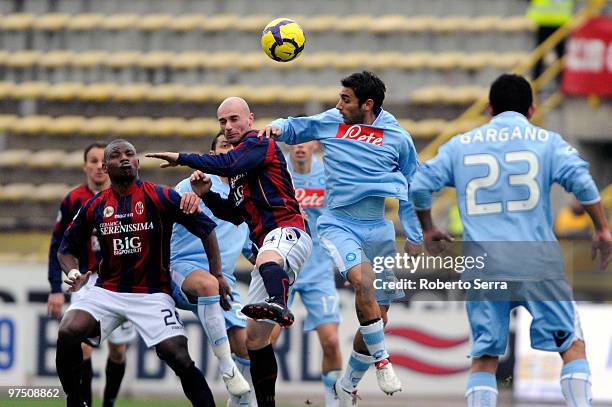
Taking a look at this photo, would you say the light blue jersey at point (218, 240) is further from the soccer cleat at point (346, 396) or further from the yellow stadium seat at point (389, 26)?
the yellow stadium seat at point (389, 26)

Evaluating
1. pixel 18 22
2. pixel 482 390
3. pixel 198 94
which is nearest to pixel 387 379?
pixel 482 390

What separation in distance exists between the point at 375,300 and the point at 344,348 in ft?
16.2

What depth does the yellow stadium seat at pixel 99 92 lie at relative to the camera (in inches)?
736

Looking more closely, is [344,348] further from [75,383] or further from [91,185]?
[75,383]

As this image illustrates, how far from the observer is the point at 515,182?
332 inches

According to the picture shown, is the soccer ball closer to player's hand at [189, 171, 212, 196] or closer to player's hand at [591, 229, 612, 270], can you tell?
player's hand at [189, 171, 212, 196]

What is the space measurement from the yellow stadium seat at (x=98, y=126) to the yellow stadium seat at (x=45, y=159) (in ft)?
1.55

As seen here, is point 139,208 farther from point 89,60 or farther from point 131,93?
point 89,60

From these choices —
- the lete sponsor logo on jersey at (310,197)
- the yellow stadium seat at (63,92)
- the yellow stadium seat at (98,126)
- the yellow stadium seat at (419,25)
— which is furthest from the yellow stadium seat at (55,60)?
the lete sponsor logo on jersey at (310,197)

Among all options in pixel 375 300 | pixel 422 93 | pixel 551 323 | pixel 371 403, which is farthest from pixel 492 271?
pixel 422 93

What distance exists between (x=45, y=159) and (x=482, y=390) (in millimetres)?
11063

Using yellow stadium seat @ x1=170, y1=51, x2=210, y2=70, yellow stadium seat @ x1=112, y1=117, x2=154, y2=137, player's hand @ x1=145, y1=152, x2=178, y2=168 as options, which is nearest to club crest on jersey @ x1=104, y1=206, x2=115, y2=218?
player's hand @ x1=145, y1=152, x2=178, y2=168

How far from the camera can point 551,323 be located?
27.3 feet

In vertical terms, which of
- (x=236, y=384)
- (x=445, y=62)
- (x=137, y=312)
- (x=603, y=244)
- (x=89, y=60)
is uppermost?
(x=89, y=60)
